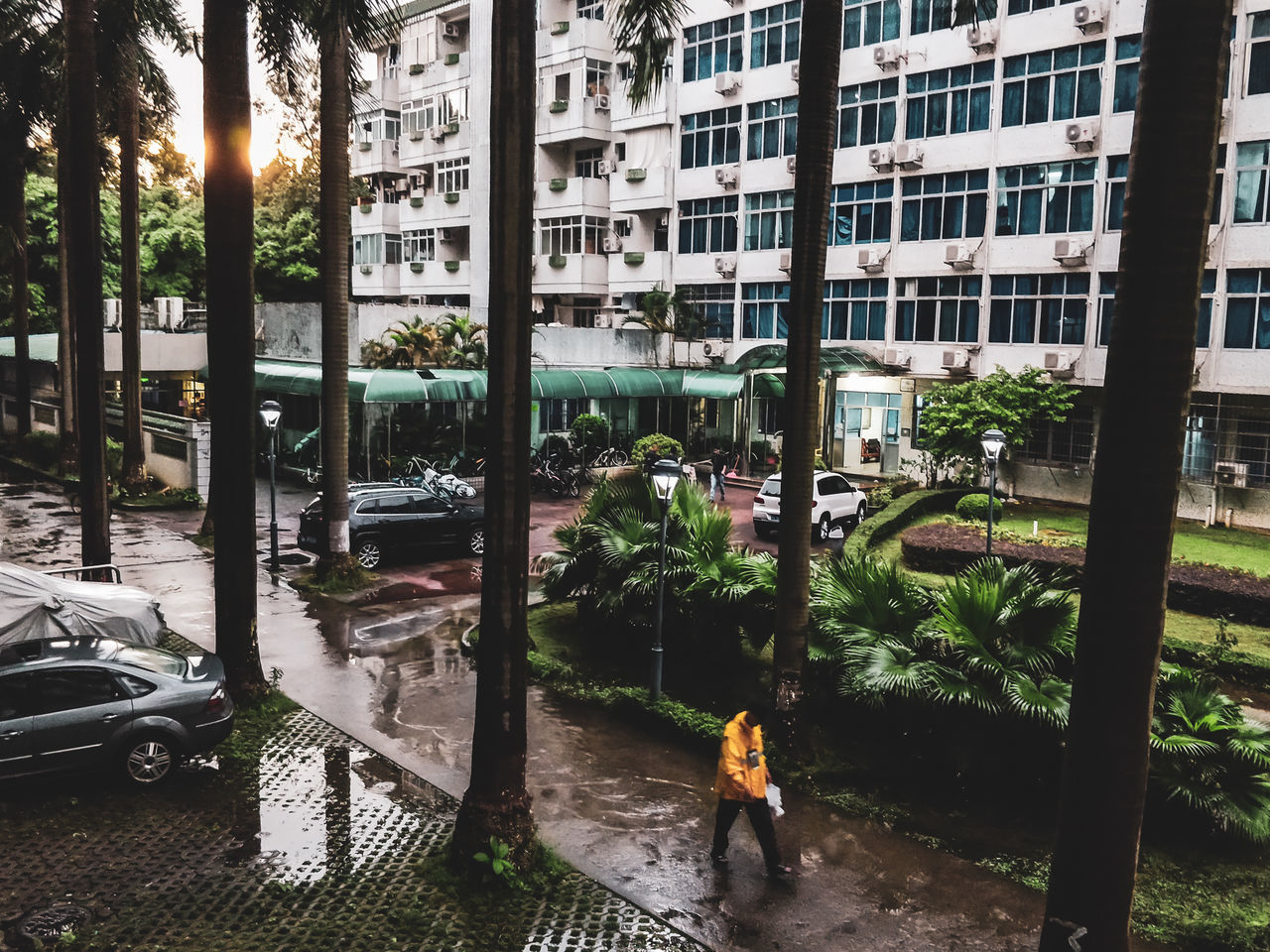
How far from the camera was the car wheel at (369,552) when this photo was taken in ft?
73.3

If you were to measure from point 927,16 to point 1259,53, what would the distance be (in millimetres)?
9843

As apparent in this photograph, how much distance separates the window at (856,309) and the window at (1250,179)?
35.4 ft

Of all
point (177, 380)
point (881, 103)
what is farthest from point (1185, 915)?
point (177, 380)

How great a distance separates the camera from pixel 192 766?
464 inches

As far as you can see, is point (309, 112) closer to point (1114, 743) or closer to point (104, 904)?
point (104, 904)

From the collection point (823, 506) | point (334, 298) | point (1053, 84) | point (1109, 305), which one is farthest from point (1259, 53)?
point (334, 298)

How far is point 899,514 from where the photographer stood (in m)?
26.4

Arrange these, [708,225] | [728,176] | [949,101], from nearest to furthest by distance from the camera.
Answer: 1. [949,101]
2. [728,176]
3. [708,225]

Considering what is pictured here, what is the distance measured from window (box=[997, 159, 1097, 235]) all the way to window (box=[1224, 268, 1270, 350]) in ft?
13.9

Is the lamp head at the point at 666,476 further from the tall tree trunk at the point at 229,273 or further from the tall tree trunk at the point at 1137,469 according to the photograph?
the tall tree trunk at the point at 1137,469

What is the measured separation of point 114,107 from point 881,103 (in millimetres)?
23292

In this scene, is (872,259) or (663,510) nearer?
(663,510)

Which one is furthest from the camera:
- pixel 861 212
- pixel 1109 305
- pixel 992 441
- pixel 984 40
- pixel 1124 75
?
pixel 861 212

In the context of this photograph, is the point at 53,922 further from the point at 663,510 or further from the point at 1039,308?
the point at 1039,308
